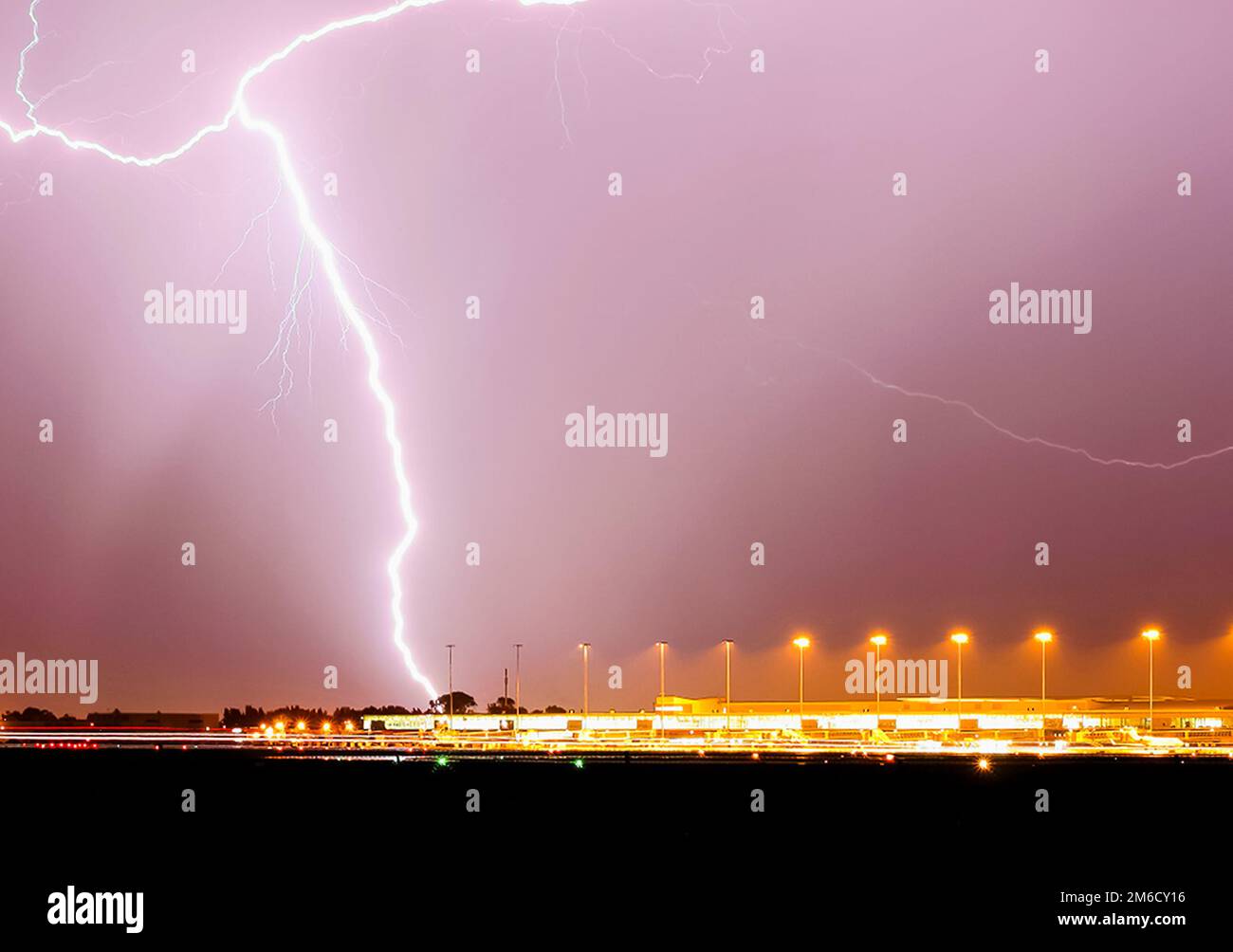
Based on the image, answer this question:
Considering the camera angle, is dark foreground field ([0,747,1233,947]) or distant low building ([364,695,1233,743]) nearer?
dark foreground field ([0,747,1233,947])

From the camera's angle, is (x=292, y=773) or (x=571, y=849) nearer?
(x=571, y=849)

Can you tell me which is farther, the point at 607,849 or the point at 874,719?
the point at 874,719

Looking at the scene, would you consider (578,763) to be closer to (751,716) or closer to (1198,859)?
(1198,859)

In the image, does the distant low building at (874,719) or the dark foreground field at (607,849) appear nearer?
the dark foreground field at (607,849)
